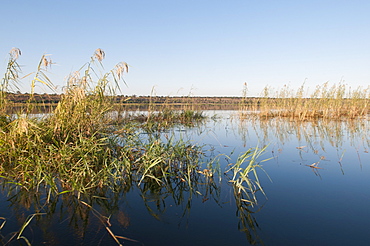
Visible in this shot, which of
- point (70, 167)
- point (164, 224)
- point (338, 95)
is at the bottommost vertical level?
point (164, 224)

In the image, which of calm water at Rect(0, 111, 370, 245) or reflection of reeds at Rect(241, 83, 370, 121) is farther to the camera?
reflection of reeds at Rect(241, 83, 370, 121)

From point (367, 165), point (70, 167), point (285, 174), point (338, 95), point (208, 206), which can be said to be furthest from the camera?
point (338, 95)

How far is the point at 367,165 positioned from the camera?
4.70 metres

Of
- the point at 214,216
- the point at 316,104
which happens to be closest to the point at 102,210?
the point at 214,216

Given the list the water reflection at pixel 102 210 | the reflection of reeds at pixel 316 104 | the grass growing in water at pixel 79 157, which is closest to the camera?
the water reflection at pixel 102 210

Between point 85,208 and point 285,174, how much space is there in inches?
126

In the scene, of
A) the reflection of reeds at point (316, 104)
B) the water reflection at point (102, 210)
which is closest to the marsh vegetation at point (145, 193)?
the water reflection at point (102, 210)

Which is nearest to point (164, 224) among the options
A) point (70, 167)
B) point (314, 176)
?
point (70, 167)

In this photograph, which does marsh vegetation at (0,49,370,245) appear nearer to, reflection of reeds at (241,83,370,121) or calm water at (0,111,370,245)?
calm water at (0,111,370,245)

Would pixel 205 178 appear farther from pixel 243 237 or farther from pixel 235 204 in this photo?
pixel 243 237

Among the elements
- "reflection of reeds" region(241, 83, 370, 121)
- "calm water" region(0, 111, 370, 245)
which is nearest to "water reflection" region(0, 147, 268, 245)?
"calm water" region(0, 111, 370, 245)

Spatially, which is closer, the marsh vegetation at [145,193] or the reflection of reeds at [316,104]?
the marsh vegetation at [145,193]

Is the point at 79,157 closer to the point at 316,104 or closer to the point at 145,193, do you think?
the point at 145,193

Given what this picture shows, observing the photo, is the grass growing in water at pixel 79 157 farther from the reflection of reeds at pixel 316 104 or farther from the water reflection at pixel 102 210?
the reflection of reeds at pixel 316 104
